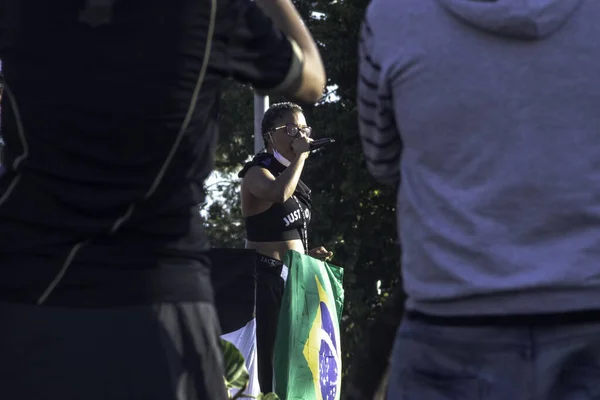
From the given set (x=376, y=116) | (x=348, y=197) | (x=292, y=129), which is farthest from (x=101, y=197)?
(x=348, y=197)

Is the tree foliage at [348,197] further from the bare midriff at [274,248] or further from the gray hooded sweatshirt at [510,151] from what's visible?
the gray hooded sweatshirt at [510,151]

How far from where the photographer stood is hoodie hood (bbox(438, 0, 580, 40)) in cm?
221

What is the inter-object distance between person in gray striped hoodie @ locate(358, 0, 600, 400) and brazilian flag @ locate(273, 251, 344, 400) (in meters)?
4.25

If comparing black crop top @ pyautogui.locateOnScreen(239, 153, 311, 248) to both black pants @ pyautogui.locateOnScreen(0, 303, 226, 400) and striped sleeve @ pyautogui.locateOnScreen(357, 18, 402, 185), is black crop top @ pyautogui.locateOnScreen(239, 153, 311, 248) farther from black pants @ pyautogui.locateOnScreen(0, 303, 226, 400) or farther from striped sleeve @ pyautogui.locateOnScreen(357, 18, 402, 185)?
black pants @ pyautogui.locateOnScreen(0, 303, 226, 400)

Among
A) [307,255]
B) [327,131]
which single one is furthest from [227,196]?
[307,255]

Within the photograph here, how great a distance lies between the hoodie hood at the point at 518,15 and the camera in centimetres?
221

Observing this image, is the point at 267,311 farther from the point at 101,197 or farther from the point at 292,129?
the point at 101,197

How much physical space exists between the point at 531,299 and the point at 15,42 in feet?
3.51

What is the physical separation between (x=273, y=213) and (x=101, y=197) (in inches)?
182

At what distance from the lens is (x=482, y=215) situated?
88.4 inches

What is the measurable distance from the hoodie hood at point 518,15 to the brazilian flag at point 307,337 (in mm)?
4407

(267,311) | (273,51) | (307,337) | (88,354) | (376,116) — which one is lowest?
(307,337)

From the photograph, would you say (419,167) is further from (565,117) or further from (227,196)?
(227,196)

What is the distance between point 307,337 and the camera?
668 centimetres
